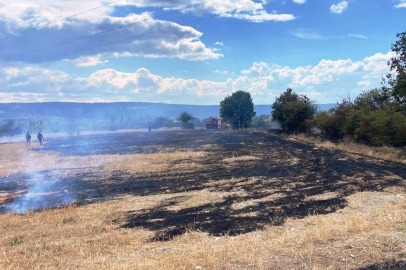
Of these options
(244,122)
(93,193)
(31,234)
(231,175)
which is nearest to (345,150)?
(231,175)

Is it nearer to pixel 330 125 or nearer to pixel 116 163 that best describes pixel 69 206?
pixel 116 163

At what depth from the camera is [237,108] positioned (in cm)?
7750

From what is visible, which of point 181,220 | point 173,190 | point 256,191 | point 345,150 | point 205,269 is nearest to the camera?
point 205,269

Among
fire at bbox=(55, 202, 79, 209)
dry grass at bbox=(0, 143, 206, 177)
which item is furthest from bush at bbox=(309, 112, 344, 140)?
fire at bbox=(55, 202, 79, 209)

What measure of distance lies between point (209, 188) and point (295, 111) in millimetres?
32666

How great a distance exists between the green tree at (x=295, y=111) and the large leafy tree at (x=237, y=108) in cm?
2683

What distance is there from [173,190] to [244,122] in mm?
67468

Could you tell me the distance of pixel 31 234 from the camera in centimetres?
865

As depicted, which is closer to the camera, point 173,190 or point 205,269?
point 205,269

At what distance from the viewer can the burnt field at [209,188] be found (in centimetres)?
911

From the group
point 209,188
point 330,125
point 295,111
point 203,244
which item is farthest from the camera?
point 295,111

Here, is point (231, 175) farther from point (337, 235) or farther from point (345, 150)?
point (345, 150)

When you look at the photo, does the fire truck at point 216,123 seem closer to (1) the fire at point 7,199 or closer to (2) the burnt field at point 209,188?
(2) the burnt field at point 209,188

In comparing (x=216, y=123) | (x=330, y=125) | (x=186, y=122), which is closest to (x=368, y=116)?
(x=330, y=125)
